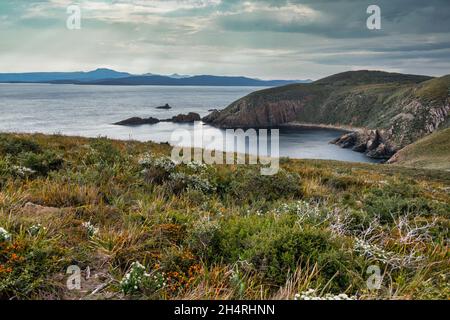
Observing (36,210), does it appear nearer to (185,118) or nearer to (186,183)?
(186,183)

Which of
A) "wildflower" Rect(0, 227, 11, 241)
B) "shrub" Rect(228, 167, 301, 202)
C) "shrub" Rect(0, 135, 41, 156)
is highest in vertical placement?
"shrub" Rect(0, 135, 41, 156)

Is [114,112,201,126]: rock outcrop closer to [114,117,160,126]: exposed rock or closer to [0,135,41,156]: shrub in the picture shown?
[114,117,160,126]: exposed rock

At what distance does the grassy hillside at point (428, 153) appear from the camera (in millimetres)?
74125

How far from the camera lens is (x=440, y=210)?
31.2 ft

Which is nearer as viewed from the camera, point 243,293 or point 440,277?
point 243,293

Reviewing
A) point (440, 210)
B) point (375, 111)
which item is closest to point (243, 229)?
point (440, 210)

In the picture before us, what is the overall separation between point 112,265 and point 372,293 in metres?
2.95

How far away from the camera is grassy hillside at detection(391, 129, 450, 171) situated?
74.1 m

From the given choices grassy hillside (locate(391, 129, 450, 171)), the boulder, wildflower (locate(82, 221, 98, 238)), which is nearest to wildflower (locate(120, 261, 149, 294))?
wildflower (locate(82, 221, 98, 238))

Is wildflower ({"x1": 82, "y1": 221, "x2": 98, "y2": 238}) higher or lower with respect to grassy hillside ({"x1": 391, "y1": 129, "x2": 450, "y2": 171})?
higher

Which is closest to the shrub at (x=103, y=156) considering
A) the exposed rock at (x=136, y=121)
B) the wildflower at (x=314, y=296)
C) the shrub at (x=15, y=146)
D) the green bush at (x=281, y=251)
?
the shrub at (x=15, y=146)

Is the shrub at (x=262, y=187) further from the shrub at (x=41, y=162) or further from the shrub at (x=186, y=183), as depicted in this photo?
the shrub at (x=41, y=162)
